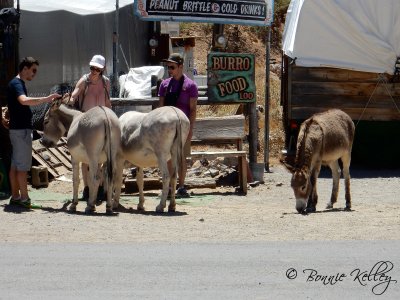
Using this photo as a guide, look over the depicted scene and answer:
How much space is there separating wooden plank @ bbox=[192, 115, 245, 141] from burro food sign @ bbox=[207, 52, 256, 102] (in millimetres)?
376

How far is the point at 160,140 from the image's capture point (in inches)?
491

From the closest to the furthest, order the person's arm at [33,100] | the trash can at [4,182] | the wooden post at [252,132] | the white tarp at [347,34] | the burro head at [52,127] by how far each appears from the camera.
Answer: the person's arm at [33,100], the burro head at [52,127], the trash can at [4,182], the wooden post at [252,132], the white tarp at [347,34]

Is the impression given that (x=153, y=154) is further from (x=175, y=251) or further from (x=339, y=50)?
(x=339, y=50)

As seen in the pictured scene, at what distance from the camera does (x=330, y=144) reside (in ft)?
44.8

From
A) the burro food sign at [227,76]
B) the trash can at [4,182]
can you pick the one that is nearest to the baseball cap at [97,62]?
the trash can at [4,182]

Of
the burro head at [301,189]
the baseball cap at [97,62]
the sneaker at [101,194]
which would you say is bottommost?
the sneaker at [101,194]

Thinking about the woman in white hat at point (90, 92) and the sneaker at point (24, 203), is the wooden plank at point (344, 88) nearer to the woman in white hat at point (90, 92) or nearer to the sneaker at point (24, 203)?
the woman in white hat at point (90, 92)

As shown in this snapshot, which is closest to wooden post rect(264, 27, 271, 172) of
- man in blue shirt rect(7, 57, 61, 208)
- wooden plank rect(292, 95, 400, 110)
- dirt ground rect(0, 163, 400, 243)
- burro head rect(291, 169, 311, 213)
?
wooden plank rect(292, 95, 400, 110)

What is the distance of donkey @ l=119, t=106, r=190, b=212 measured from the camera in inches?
490

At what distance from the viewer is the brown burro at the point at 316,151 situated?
13.2 meters

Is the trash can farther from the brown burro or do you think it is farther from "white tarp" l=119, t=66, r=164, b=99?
"white tarp" l=119, t=66, r=164, b=99

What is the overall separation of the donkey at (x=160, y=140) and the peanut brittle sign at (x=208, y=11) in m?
5.65

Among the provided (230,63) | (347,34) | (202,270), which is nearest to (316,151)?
(230,63)

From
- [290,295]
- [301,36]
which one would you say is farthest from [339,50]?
[290,295]
